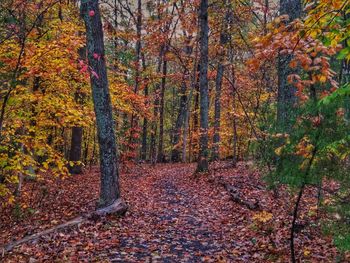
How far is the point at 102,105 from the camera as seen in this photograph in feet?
27.2

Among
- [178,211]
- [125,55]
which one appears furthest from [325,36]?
[125,55]

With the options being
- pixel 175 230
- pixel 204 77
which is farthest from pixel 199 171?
pixel 175 230

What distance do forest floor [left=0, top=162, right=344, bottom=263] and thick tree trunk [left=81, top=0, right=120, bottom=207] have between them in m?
0.82

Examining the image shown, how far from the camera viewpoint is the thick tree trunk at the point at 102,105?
26.5 ft

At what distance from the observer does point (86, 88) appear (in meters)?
12.8

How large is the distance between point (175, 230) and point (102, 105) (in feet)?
11.4

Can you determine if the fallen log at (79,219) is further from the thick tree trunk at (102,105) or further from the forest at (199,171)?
the thick tree trunk at (102,105)

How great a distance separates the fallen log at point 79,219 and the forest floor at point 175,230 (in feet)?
0.41

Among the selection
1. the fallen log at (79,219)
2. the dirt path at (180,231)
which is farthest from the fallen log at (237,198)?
the fallen log at (79,219)

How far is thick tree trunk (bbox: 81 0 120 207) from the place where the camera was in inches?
318

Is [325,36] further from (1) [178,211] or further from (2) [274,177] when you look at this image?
(1) [178,211]

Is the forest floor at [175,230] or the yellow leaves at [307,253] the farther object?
the forest floor at [175,230]

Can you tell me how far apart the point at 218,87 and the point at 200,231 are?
1329cm

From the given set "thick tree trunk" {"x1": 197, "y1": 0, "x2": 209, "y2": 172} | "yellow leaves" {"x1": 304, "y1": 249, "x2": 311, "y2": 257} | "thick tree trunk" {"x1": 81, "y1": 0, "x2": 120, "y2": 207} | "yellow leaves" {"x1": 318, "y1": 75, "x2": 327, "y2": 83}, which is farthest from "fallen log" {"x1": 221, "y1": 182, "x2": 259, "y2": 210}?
"yellow leaves" {"x1": 318, "y1": 75, "x2": 327, "y2": 83}
